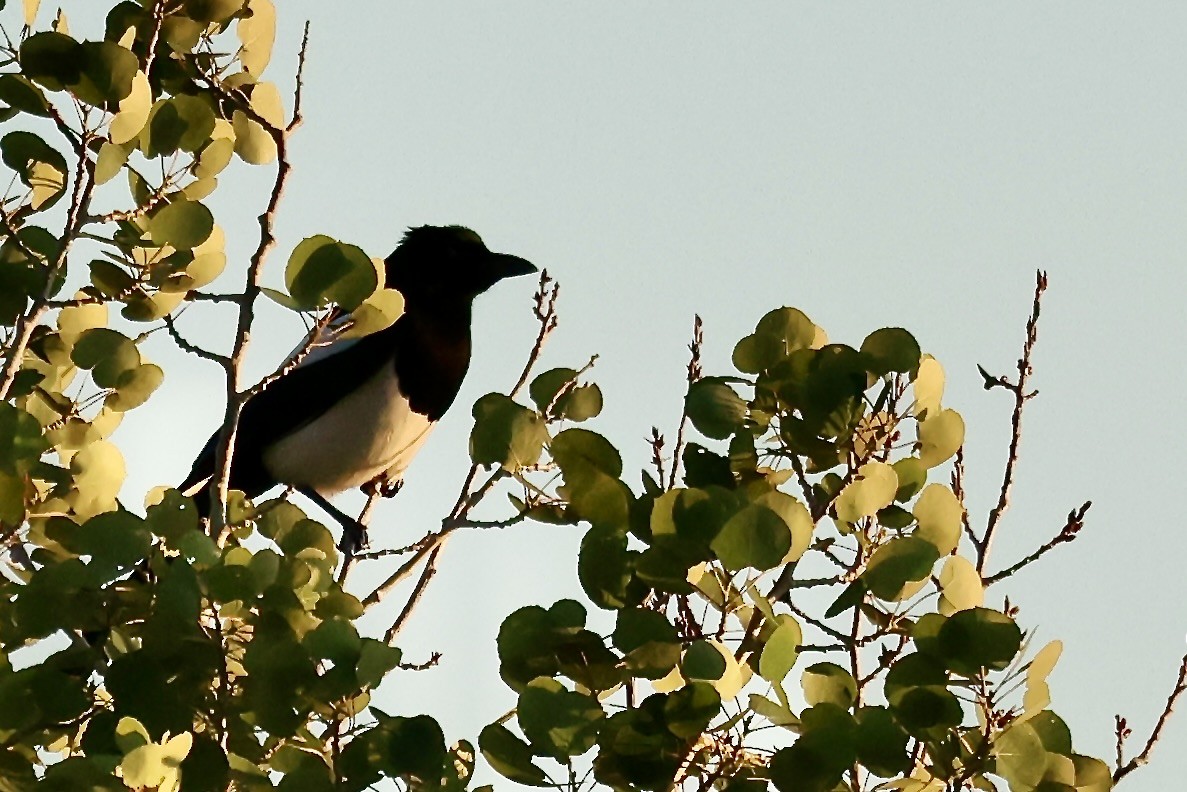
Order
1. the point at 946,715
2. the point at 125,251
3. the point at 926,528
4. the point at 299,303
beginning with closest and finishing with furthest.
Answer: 1. the point at 946,715
2. the point at 926,528
3. the point at 299,303
4. the point at 125,251

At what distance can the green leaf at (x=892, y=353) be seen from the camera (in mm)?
2219

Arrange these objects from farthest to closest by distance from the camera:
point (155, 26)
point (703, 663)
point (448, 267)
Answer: point (448, 267), point (155, 26), point (703, 663)

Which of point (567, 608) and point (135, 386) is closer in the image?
point (567, 608)

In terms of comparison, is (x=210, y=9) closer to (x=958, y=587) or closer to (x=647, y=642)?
(x=647, y=642)

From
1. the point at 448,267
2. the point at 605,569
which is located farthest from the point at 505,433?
the point at 448,267

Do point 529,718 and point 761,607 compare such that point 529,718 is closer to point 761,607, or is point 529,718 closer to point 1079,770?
point 761,607

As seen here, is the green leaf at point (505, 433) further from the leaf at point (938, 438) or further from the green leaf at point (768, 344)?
the leaf at point (938, 438)

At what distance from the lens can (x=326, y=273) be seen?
257cm

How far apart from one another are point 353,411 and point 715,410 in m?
3.10

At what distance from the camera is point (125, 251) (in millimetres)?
2781

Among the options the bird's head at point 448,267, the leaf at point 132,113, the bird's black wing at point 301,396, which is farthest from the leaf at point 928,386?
the bird's head at point 448,267

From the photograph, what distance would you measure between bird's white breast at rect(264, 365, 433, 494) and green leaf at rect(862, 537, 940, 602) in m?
3.16

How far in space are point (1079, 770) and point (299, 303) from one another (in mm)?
1284

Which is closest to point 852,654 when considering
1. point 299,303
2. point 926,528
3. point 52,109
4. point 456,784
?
point 926,528
